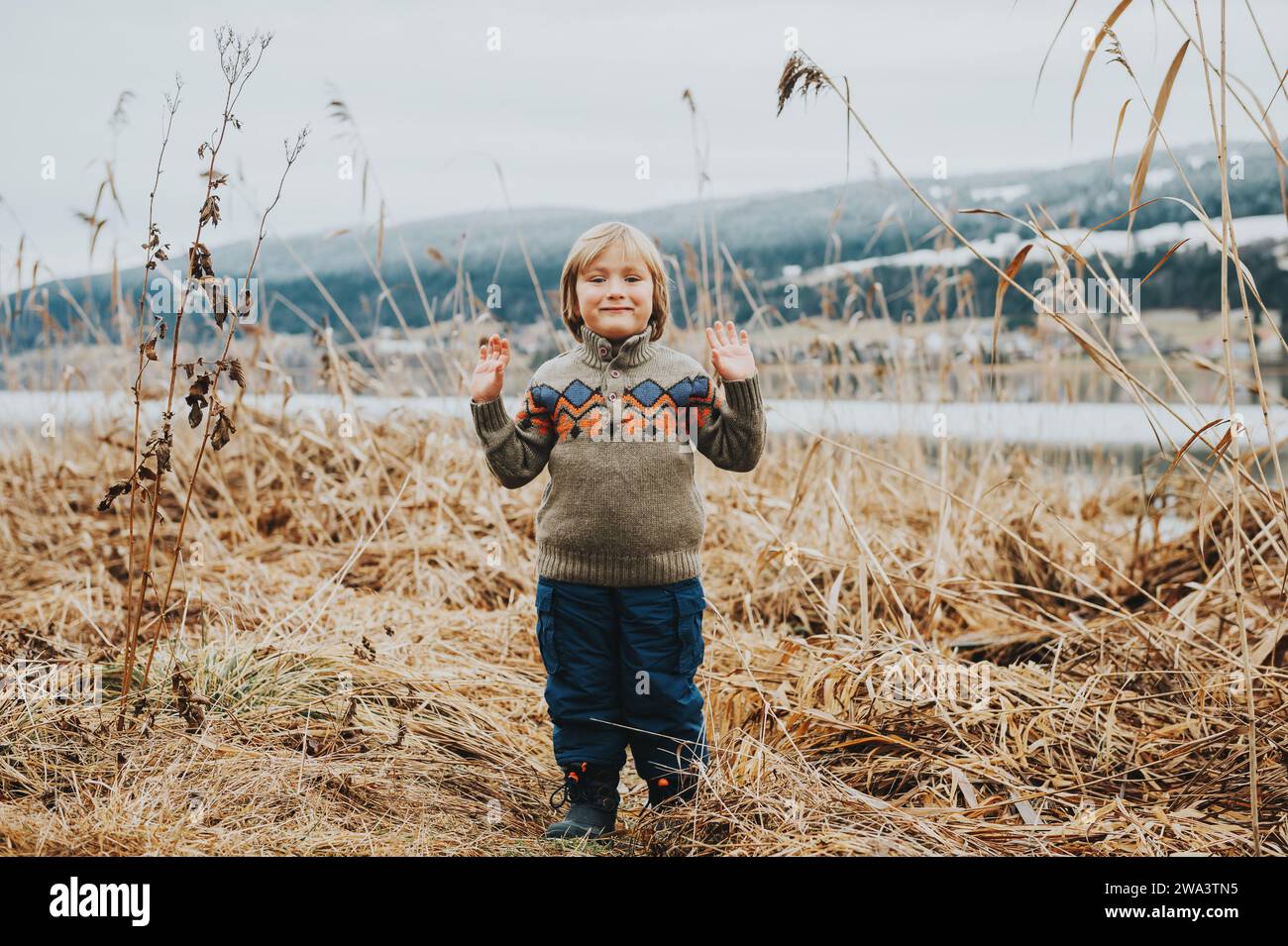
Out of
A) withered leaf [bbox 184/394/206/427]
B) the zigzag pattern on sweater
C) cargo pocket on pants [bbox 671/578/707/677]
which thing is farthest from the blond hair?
withered leaf [bbox 184/394/206/427]

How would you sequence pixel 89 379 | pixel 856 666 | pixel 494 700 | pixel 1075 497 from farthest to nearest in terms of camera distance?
pixel 89 379 < pixel 1075 497 < pixel 494 700 < pixel 856 666

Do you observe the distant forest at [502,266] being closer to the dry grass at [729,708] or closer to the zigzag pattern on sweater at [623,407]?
the dry grass at [729,708]

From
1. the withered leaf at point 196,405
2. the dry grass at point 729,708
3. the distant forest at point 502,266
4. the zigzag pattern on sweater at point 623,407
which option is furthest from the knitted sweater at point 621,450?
the distant forest at point 502,266

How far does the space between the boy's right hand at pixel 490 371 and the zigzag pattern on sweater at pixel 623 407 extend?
79 millimetres

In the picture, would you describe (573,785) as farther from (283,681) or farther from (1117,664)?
(1117,664)

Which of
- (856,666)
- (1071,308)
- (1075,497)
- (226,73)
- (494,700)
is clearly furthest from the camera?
(1075,497)

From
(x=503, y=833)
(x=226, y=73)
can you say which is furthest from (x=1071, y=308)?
(x=226, y=73)

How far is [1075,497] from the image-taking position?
392cm

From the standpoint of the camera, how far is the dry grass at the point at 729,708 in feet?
5.49

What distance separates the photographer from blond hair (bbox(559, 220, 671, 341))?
5.71ft

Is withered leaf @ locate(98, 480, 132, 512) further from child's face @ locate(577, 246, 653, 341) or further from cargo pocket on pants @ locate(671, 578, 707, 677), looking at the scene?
cargo pocket on pants @ locate(671, 578, 707, 677)

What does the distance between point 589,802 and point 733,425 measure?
70 cm
